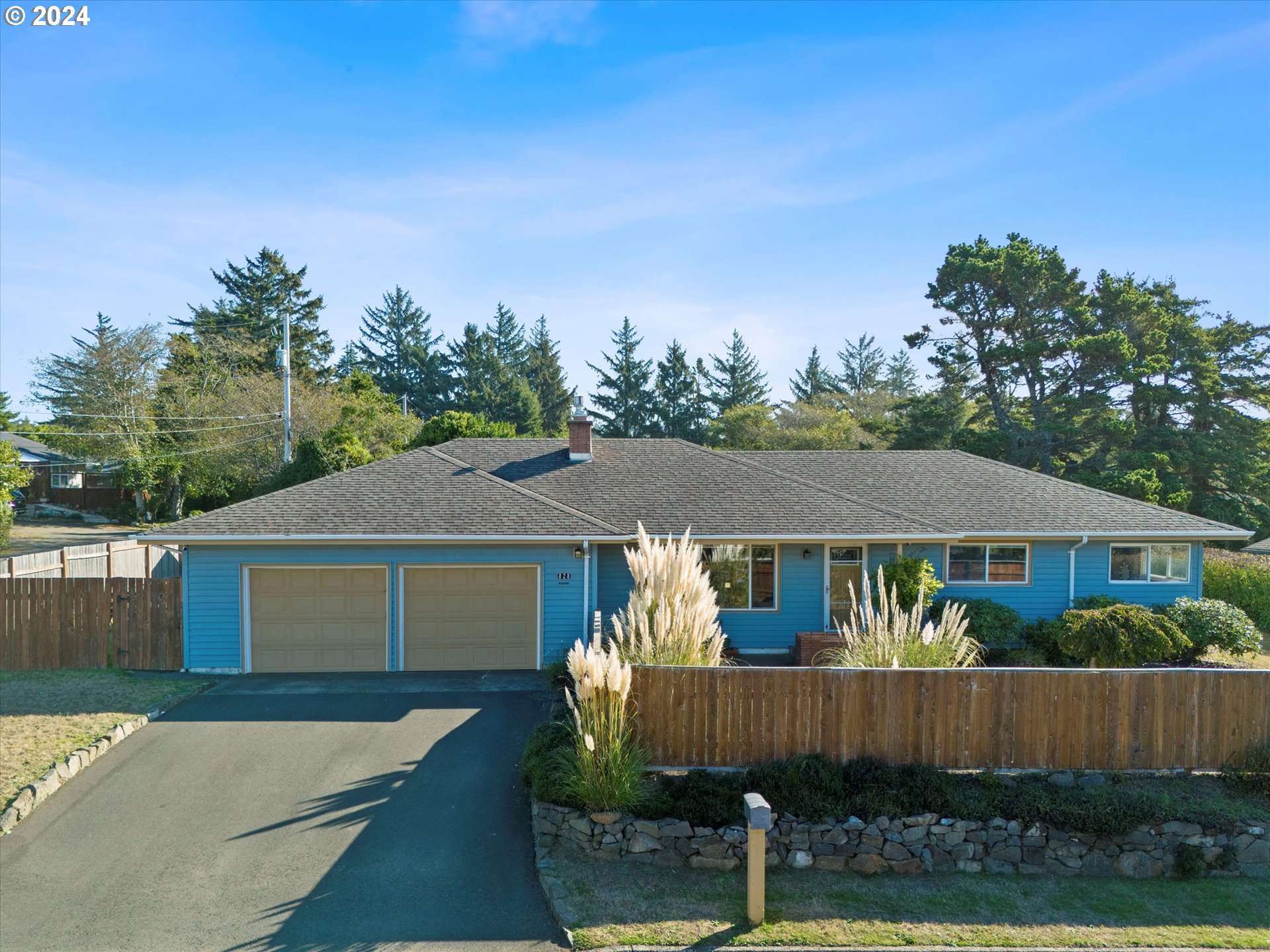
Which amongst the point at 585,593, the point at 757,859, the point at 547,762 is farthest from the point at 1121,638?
the point at 547,762

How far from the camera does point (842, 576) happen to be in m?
14.0

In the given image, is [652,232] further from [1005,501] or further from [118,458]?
[118,458]

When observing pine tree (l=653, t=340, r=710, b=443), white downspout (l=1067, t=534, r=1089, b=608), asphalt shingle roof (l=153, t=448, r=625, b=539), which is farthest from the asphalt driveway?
pine tree (l=653, t=340, r=710, b=443)

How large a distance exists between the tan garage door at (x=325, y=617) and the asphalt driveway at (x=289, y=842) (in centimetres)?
234

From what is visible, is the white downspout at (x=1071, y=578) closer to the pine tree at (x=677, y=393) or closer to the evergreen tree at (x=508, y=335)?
the pine tree at (x=677, y=393)

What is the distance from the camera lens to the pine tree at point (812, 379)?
5388 centimetres

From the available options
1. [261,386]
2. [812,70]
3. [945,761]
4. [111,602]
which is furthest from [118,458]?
[945,761]

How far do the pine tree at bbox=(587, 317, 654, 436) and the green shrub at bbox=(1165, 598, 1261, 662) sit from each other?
36835 mm

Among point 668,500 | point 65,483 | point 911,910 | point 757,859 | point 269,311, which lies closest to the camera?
point 757,859

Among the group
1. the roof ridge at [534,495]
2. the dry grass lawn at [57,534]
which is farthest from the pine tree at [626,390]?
the roof ridge at [534,495]

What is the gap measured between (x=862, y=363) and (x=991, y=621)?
148ft

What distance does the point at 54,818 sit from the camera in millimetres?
7344

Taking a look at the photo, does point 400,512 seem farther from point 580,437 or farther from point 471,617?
point 580,437

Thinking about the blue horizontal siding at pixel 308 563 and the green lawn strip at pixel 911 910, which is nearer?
the green lawn strip at pixel 911 910
